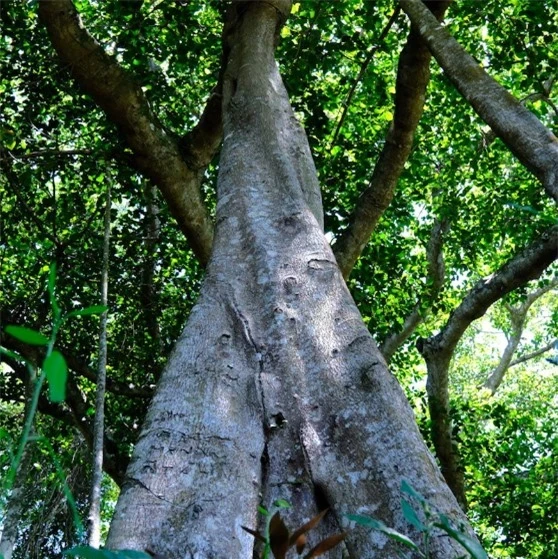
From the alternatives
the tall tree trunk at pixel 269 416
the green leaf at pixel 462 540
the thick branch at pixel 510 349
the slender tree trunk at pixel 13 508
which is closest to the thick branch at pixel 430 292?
the slender tree trunk at pixel 13 508

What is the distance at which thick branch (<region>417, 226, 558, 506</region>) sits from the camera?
17.0 ft

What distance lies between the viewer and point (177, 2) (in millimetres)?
5957

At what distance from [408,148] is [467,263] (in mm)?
3345

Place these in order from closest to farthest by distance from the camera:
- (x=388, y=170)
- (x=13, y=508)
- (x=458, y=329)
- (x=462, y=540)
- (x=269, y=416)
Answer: (x=462, y=540)
(x=269, y=416)
(x=13, y=508)
(x=388, y=170)
(x=458, y=329)

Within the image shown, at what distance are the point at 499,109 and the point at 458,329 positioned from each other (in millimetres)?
3103

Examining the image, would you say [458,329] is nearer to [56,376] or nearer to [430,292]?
[430,292]

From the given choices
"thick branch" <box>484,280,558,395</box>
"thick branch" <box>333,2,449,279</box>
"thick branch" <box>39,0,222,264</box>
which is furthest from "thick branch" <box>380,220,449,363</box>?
"thick branch" <box>484,280,558,395</box>

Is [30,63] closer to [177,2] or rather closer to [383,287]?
[177,2]

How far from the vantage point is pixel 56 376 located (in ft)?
1.89

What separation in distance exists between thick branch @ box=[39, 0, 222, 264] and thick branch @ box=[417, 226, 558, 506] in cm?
220

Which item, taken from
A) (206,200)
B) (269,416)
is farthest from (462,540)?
(206,200)

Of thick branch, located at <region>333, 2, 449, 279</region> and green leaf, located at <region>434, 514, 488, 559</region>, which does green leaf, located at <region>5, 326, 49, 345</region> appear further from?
thick branch, located at <region>333, 2, 449, 279</region>

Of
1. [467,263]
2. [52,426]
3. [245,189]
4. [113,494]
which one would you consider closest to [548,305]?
[467,263]

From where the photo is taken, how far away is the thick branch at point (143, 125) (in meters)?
4.17
